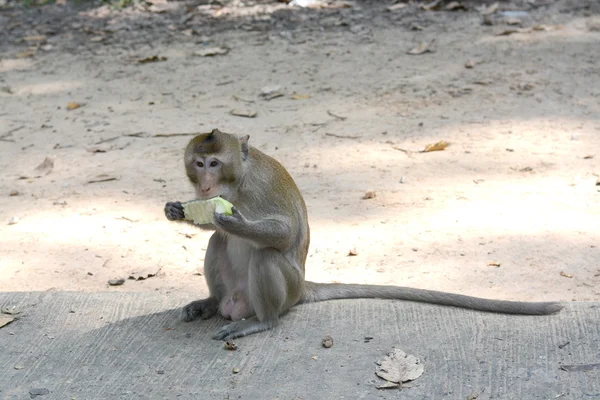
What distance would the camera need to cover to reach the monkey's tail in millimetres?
4004

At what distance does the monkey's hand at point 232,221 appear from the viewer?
3688 mm

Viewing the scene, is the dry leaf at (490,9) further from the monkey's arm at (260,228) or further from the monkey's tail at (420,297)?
the monkey's arm at (260,228)

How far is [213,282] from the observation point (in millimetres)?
4262

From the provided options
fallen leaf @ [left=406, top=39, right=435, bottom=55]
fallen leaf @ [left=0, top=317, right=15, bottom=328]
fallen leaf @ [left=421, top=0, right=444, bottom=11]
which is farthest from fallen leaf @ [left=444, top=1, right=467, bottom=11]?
fallen leaf @ [left=0, top=317, right=15, bottom=328]

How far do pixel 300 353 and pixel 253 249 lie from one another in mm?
561

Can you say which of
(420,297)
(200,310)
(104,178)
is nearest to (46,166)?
(104,178)

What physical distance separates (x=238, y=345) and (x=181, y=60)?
244 inches

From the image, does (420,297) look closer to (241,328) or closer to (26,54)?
(241,328)

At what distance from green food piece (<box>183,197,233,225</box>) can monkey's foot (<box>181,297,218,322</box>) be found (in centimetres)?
59

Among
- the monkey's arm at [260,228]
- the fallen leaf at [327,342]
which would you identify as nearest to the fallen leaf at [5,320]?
the monkey's arm at [260,228]

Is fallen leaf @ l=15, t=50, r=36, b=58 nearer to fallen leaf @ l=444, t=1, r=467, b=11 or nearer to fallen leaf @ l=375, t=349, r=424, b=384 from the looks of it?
fallen leaf @ l=444, t=1, r=467, b=11

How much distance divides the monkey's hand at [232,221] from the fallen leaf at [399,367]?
85 cm

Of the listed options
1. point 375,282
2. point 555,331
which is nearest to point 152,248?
point 375,282

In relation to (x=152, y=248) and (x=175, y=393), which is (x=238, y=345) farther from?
(x=152, y=248)
